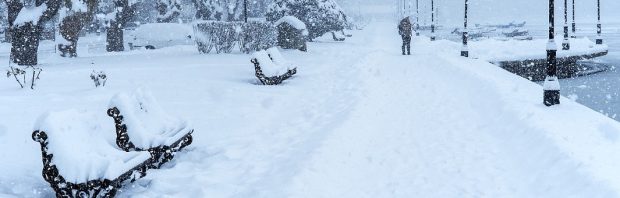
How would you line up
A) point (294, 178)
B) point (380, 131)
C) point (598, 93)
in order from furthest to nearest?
1. point (598, 93)
2. point (380, 131)
3. point (294, 178)

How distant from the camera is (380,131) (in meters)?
8.48

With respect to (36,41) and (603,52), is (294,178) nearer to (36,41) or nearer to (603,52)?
(36,41)

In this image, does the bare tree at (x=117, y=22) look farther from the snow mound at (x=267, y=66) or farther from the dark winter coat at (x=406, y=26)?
the snow mound at (x=267, y=66)

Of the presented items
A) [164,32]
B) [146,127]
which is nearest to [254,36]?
[164,32]

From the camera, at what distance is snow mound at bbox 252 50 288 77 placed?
13477 millimetres

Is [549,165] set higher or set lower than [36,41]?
lower

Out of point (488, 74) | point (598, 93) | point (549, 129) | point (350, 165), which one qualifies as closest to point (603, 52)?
point (598, 93)

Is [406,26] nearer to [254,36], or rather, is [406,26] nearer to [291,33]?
[291,33]

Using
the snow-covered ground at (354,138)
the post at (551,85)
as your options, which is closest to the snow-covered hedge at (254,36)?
the snow-covered ground at (354,138)

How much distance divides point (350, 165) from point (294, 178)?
974mm

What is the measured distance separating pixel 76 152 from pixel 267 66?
8.88 meters

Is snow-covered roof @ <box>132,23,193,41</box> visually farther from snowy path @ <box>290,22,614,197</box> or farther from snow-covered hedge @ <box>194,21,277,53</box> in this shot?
snowy path @ <box>290,22,614,197</box>

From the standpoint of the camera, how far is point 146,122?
6719 millimetres

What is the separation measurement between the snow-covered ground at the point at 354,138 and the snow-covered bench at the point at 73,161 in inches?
22.5
